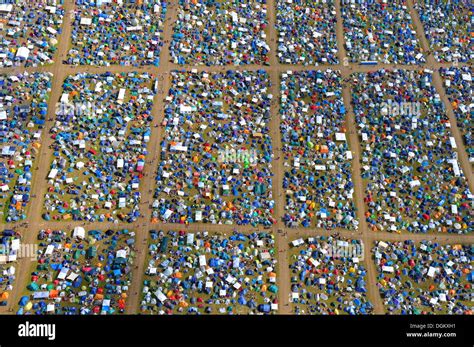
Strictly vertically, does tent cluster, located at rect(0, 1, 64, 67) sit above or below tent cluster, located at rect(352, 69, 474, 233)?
above

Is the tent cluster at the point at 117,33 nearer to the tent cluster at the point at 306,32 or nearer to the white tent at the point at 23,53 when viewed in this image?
the white tent at the point at 23,53

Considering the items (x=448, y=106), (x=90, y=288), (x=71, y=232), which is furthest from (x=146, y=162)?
(x=448, y=106)

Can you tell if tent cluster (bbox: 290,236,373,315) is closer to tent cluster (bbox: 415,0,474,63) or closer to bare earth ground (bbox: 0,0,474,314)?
bare earth ground (bbox: 0,0,474,314)

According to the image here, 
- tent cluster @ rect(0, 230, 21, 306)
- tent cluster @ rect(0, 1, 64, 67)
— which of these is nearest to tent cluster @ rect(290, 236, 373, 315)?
tent cluster @ rect(0, 230, 21, 306)

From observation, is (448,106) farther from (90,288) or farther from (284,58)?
(90,288)
